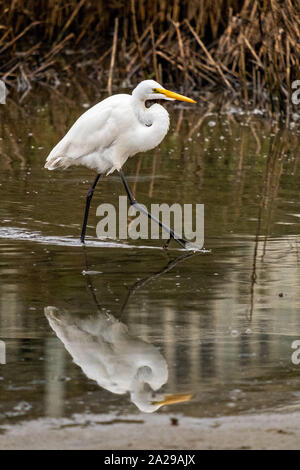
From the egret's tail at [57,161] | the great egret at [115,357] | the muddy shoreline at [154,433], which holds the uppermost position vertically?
the egret's tail at [57,161]

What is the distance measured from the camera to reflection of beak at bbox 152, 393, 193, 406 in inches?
184

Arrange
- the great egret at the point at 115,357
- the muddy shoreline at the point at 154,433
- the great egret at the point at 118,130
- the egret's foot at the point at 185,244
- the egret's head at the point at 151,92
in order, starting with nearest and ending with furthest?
the muddy shoreline at the point at 154,433
the great egret at the point at 115,357
the egret's foot at the point at 185,244
the egret's head at the point at 151,92
the great egret at the point at 118,130

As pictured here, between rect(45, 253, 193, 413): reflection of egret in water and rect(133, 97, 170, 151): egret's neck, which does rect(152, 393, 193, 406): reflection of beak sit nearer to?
rect(45, 253, 193, 413): reflection of egret in water

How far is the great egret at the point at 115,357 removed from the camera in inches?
188

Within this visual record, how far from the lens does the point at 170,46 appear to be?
18828 mm

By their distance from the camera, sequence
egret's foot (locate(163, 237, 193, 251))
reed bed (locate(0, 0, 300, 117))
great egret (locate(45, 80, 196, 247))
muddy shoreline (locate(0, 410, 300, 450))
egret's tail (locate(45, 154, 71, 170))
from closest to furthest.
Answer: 1. muddy shoreline (locate(0, 410, 300, 450))
2. egret's foot (locate(163, 237, 193, 251))
3. great egret (locate(45, 80, 196, 247))
4. egret's tail (locate(45, 154, 71, 170))
5. reed bed (locate(0, 0, 300, 117))

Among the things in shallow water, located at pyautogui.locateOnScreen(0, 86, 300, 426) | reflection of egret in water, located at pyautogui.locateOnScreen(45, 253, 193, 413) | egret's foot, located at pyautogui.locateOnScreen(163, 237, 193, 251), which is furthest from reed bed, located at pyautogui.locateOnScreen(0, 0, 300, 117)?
reflection of egret in water, located at pyautogui.locateOnScreen(45, 253, 193, 413)

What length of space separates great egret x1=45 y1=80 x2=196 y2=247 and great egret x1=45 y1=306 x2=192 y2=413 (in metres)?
2.47

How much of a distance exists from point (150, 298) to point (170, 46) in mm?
12908

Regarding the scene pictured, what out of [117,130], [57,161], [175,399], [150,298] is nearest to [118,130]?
[117,130]

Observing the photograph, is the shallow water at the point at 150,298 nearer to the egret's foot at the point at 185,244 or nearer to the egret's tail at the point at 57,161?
the egret's foot at the point at 185,244

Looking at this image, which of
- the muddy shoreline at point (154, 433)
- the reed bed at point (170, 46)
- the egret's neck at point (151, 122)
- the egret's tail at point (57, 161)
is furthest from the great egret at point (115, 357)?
the reed bed at point (170, 46)

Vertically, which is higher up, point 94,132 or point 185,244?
point 94,132

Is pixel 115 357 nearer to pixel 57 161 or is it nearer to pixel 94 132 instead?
pixel 94 132
